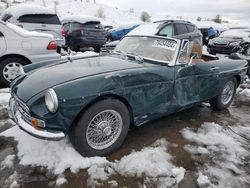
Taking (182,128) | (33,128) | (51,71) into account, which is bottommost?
(182,128)

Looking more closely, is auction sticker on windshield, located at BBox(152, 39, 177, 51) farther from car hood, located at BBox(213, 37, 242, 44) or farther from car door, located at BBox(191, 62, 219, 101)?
car hood, located at BBox(213, 37, 242, 44)

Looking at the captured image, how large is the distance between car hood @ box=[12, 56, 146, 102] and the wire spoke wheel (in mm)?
551

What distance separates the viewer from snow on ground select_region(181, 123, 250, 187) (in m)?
2.91

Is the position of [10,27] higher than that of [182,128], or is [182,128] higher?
[10,27]

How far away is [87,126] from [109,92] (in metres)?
0.48

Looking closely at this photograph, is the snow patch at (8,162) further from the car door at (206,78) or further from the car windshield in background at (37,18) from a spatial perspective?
the car windshield in background at (37,18)

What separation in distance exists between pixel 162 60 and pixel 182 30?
20.1 feet

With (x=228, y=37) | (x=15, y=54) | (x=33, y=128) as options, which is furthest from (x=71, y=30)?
(x=33, y=128)

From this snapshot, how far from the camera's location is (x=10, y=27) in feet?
18.7

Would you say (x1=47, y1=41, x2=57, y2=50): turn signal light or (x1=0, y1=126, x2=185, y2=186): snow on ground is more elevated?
(x1=47, y1=41, x2=57, y2=50): turn signal light

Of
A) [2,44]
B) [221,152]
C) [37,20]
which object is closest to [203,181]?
[221,152]

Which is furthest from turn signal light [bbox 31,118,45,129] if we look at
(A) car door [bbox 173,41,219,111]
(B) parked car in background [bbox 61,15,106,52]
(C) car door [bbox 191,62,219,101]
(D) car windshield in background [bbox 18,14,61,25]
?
(B) parked car in background [bbox 61,15,106,52]

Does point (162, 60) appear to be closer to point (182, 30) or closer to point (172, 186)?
point (172, 186)

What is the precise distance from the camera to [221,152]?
3.47m
